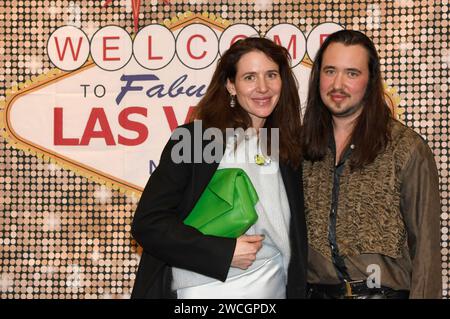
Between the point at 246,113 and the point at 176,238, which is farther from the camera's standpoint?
the point at 246,113

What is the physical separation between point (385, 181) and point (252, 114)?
0.63 meters

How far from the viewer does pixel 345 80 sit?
2902mm

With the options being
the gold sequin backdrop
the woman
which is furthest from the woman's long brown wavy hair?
the gold sequin backdrop

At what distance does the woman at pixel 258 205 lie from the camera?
2617mm

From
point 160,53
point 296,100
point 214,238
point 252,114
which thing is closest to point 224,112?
point 252,114

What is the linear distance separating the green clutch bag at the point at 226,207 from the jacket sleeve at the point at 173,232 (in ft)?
0.14

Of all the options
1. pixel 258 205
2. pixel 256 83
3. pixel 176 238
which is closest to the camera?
pixel 176 238

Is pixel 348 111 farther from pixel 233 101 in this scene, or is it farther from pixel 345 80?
pixel 233 101

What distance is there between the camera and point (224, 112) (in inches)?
113

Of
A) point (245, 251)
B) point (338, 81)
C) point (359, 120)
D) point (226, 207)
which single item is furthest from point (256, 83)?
point (245, 251)

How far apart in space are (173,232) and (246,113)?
0.67m

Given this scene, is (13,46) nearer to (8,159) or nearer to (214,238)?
(8,159)

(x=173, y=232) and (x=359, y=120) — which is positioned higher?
(x=359, y=120)

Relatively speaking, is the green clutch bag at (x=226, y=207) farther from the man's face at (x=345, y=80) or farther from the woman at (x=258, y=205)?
the man's face at (x=345, y=80)
